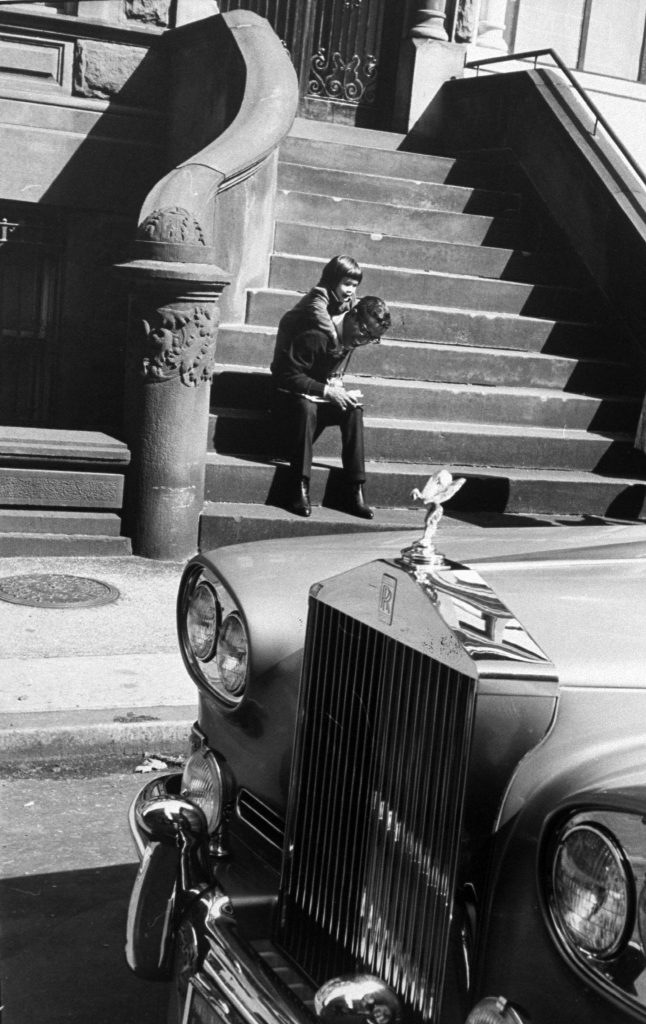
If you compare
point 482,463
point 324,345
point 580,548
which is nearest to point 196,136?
point 324,345

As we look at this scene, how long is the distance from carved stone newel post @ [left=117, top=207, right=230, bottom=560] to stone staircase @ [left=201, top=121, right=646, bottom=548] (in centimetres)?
34

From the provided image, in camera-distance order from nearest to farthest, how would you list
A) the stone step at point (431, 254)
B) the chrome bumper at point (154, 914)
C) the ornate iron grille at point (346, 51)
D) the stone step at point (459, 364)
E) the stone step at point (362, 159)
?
the chrome bumper at point (154, 914) < the stone step at point (459, 364) < the stone step at point (431, 254) < the stone step at point (362, 159) < the ornate iron grille at point (346, 51)

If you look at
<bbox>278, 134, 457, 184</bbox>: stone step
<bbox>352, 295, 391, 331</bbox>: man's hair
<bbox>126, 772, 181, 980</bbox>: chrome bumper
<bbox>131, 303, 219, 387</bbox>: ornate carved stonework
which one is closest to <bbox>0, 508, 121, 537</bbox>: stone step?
<bbox>131, 303, 219, 387</bbox>: ornate carved stonework

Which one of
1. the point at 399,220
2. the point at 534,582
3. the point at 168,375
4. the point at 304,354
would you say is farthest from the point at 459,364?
the point at 534,582

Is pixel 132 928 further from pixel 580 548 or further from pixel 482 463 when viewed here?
pixel 482 463

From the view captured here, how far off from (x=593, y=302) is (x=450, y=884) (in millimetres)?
9372

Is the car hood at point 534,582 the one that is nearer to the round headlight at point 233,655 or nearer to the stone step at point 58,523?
the round headlight at point 233,655

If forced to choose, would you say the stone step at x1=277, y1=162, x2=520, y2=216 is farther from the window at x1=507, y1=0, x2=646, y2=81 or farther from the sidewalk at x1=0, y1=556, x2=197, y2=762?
the sidewalk at x1=0, y1=556, x2=197, y2=762

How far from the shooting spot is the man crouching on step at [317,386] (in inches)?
325

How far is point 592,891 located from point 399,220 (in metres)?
9.55

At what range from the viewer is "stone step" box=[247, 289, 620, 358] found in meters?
9.80

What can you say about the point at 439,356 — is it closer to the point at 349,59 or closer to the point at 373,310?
the point at 373,310

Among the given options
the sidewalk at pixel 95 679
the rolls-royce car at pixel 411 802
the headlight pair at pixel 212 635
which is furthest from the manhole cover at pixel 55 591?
the rolls-royce car at pixel 411 802

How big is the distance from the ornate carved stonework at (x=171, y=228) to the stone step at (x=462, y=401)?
1449 mm
